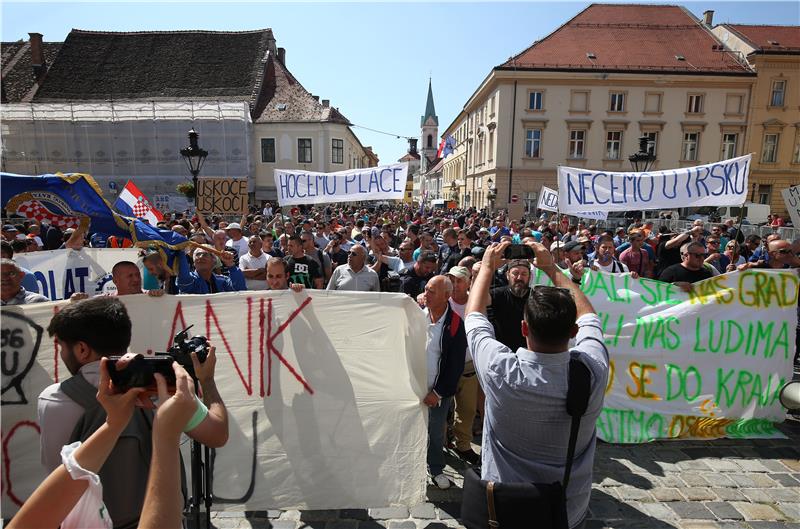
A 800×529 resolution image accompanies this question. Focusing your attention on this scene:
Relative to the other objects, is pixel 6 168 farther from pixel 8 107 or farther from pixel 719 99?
pixel 719 99

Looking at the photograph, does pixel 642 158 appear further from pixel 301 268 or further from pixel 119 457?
pixel 119 457

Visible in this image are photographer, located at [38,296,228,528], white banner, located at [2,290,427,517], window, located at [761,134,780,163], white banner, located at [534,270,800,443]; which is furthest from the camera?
window, located at [761,134,780,163]

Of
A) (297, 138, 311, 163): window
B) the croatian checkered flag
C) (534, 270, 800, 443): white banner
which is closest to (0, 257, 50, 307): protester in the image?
the croatian checkered flag

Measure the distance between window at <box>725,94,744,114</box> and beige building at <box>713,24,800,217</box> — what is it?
708 mm

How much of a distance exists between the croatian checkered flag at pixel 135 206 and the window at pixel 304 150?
26579 millimetres

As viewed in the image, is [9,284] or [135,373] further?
[9,284]

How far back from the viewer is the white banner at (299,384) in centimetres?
319

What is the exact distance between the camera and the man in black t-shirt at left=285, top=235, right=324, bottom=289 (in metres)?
5.67

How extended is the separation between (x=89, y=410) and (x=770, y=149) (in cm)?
4388

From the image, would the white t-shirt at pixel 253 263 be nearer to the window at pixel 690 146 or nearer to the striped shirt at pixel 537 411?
the striped shirt at pixel 537 411

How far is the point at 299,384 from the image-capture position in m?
3.32

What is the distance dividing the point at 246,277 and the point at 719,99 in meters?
38.6

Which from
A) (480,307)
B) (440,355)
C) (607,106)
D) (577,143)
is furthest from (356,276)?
(607,106)

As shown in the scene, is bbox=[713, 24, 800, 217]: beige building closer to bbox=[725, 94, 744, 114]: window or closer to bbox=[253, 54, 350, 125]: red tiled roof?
bbox=[725, 94, 744, 114]: window
